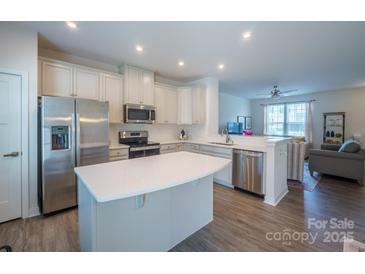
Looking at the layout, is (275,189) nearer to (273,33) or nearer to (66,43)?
(273,33)

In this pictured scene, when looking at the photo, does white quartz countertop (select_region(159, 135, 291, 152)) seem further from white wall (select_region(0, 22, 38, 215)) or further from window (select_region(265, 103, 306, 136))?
window (select_region(265, 103, 306, 136))

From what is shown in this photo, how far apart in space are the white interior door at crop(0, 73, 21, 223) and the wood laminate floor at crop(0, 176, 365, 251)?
0.25 meters

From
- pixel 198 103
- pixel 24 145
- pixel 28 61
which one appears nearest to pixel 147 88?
pixel 198 103

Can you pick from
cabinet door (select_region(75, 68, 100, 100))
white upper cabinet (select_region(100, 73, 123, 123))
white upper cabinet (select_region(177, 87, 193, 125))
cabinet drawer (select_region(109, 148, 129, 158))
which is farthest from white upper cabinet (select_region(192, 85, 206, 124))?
cabinet door (select_region(75, 68, 100, 100))

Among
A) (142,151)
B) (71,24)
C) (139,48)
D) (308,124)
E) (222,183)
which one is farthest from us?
(308,124)

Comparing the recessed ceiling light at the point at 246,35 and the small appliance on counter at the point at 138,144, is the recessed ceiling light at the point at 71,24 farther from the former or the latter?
the recessed ceiling light at the point at 246,35

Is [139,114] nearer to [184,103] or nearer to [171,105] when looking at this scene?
[171,105]

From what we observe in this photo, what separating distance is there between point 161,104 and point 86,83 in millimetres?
1784

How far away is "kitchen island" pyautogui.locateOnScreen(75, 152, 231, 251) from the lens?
3.76ft

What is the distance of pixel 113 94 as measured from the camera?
11.4 ft

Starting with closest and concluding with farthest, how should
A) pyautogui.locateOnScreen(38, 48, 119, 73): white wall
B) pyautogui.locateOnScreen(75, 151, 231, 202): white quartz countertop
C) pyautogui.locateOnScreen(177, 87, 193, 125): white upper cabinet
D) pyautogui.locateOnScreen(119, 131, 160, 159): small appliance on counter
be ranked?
pyautogui.locateOnScreen(75, 151, 231, 202): white quartz countertop → pyautogui.locateOnScreen(38, 48, 119, 73): white wall → pyautogui.locateOnScreen(119, 131, 160, 159): small appliance on counter → pyautogui.locateOnScreen(177, 87, 193, 125): white upper cabinet

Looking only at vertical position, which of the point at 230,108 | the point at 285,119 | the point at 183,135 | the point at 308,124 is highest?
the point at 230,108
